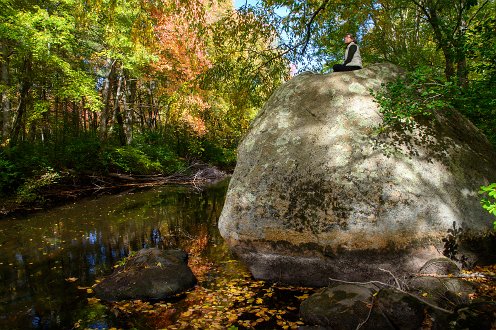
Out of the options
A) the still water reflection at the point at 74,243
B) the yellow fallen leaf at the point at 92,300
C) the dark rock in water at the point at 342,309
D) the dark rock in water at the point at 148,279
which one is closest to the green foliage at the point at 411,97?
the dark rock in water at the point at 342,309

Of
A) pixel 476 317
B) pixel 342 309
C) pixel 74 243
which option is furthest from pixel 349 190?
pixel 74 243

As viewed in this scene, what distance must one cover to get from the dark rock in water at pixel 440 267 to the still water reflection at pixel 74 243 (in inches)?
167

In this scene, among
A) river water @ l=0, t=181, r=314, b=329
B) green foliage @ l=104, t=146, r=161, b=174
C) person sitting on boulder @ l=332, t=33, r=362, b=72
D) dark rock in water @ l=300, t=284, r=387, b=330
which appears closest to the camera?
dark rock in water @ l=300, t=284, r=387, b=330

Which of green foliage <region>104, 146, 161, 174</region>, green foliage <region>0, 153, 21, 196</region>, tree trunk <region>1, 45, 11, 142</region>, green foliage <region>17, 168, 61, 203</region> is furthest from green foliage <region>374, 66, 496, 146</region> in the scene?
green foliage <region>104, 146, 161, 174</region>

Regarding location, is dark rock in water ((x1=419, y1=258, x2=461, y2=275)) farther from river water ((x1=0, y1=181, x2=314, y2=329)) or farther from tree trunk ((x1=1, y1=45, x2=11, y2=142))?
tree trunk ((x1=1, y1=45, x2=11, y2=142))

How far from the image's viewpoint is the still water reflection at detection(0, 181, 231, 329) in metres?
4.85

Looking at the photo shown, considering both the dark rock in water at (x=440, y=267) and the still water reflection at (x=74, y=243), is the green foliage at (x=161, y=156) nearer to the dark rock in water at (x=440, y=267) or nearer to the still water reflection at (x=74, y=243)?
the still water reflection at (x=74, y=243)

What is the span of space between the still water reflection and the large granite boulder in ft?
8.55

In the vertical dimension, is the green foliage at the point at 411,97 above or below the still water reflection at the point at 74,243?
above

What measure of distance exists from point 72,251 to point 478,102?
26.9 feet

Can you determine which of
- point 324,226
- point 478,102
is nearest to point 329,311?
point 324,226

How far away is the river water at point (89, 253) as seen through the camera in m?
4.62

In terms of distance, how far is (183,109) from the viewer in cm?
1842

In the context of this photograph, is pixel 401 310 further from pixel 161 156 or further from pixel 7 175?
pixel 161 156
